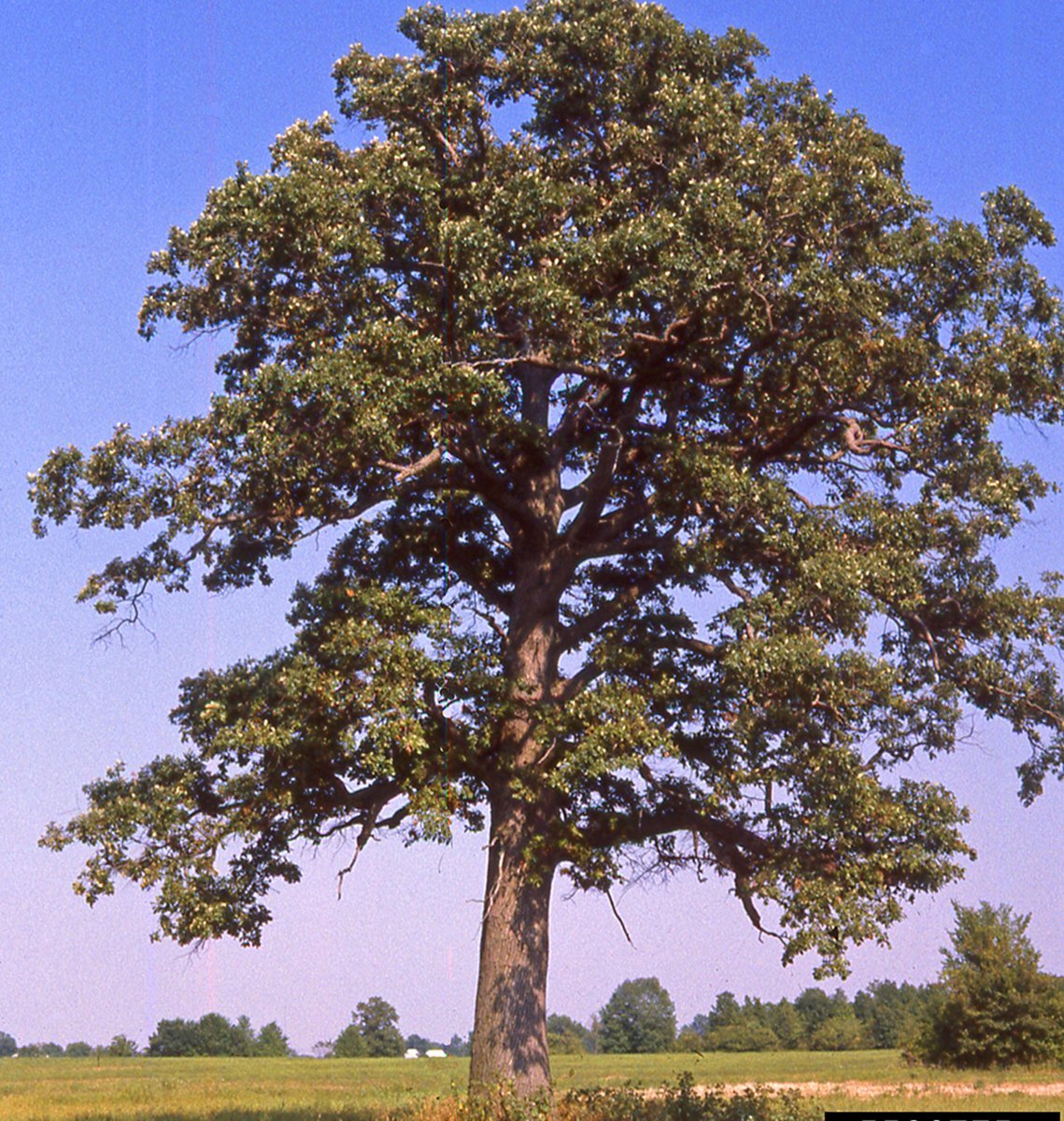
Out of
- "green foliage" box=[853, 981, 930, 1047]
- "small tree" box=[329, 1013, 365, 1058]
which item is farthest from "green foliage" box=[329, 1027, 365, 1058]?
"green foliage" box=[853, 981, 930, 1047]

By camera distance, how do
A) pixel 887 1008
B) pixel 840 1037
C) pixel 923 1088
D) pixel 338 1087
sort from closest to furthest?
pixel 923 1088 → pixel 338 1087 → pixel 840 1037 → pixel 887 1008

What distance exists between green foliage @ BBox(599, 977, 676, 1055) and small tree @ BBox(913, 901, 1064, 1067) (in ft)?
247

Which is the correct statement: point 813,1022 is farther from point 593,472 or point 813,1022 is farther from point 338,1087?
point 593,472

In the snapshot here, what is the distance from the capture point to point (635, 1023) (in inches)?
5054

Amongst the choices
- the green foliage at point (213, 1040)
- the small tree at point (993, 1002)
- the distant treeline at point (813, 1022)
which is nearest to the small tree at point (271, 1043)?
the green foliage at point (213, 1040)

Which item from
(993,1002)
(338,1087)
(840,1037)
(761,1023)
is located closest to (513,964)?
(338,1087)

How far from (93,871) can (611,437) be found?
36.9ft

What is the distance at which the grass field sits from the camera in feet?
87.5

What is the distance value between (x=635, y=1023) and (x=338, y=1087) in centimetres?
9297

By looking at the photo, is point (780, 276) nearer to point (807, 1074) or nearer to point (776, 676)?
point (776, 676)

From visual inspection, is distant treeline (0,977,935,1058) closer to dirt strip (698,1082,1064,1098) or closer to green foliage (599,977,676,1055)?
green foliage (599,977,676,1055)

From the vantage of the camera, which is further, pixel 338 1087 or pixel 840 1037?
pixel 840 1037

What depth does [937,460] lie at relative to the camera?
22.4 meters

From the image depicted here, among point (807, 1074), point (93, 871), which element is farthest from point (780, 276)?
point (807, 1074)
